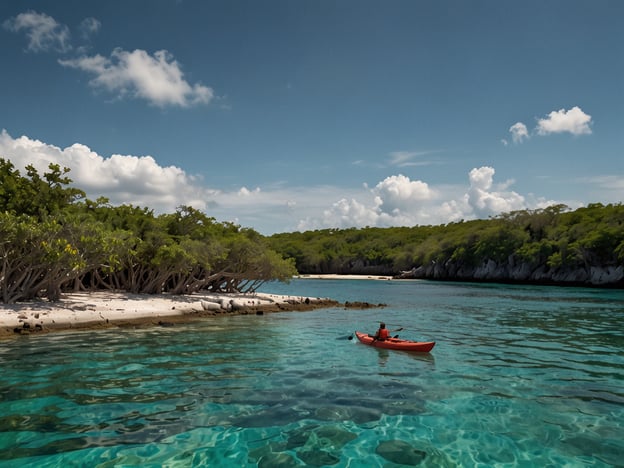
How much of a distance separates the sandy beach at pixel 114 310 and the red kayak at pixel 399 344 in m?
14.2

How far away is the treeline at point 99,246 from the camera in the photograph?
27500 millimetres

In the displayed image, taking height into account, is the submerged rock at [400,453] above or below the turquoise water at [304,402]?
below

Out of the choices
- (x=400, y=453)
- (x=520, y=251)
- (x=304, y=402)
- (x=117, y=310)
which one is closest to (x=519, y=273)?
(x=520, y=251)

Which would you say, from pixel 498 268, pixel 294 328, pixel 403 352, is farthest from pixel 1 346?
pixel 498 268

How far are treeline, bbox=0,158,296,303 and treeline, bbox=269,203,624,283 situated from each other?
50.6 feet

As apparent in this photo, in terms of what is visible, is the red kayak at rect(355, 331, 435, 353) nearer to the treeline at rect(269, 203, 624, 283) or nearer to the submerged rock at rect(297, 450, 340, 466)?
the submerged rock at rect(297, 450, 340, 466)

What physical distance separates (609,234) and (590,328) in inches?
2618

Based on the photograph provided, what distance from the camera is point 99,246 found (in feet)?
97.6

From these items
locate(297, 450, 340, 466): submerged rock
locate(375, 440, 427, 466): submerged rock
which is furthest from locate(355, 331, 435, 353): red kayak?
locate(297, 450, 340, 466): submerged rock

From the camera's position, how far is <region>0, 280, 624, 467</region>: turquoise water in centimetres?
962

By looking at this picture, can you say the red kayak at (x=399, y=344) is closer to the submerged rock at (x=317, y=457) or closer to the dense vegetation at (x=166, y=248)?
the submerged rock at (x=317, y=457)

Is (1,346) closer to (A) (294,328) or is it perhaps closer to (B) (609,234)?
(A) (294,328)

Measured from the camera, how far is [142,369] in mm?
17047

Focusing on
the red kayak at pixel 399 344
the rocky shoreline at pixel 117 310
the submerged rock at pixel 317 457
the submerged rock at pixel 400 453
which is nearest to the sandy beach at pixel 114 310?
the rocky shoreline at pixel 117 310
